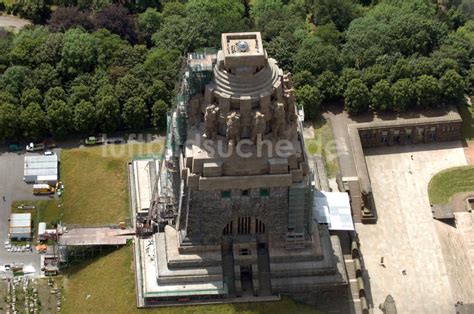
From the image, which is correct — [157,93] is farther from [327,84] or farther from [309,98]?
[327,84]

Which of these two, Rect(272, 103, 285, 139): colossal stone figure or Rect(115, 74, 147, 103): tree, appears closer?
Rect(272, 103, 285, 139): colossal stone figure

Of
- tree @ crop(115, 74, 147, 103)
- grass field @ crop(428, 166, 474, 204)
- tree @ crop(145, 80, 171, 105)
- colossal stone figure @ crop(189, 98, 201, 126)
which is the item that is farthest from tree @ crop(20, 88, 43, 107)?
grass field @ crop(428, 166, 474, 204)

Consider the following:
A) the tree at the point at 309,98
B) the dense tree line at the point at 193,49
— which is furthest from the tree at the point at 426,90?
the tree at the point at 309,98

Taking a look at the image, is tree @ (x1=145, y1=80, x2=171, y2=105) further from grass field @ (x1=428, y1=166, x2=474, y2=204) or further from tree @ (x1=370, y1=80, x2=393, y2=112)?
grass field @ (x1=428, y1=166, x2=474, y2=204)

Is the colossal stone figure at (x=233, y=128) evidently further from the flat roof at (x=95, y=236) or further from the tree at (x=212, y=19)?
the tree at (x=212, y=19)

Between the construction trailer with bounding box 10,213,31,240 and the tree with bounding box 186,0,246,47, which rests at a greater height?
the tree with bounding box 186,0,246,47

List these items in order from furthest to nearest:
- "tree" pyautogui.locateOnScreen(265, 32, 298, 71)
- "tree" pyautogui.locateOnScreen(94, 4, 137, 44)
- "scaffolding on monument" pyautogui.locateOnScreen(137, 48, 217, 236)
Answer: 1. "tree" pyautogui.locateOnScreen(94, 4, 137, 44)
2. "tree" pyautogui.locateOnScreen(265, 32, 298, 71)
3. "scaffolding on monument" pyautogui.locateOnScreen(137, 48, 217, 236)

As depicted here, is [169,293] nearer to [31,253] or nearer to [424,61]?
[31,253]
